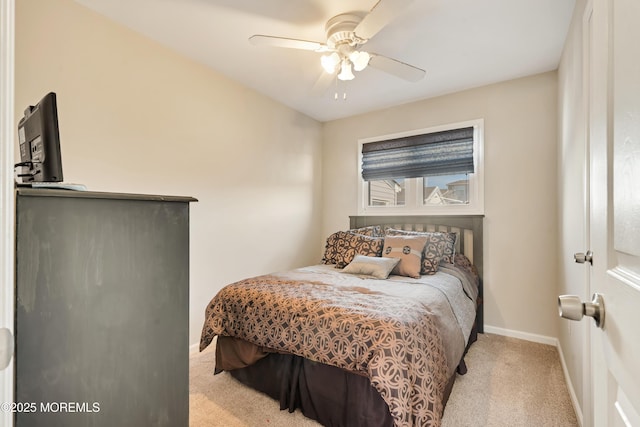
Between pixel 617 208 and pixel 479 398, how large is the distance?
6.31 feet

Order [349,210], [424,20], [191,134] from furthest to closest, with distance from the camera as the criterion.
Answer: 1. [349,210]
2. [191,134]
3. [424,20]

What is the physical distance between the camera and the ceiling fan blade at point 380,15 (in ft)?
4.94

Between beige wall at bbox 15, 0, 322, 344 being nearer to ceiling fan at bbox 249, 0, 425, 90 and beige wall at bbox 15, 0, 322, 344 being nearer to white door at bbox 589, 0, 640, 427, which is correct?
ceiling fan at bbox 249, 0, 425, 90

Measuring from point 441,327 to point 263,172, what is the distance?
238 cm

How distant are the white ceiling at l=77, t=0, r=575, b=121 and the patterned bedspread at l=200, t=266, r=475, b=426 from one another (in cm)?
187

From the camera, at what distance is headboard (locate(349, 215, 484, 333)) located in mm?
3041

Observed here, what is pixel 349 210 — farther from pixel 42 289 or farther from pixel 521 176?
pixel 42 289

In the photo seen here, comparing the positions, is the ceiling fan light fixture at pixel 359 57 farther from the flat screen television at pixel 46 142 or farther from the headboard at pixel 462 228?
the headboard at pixel 462 228

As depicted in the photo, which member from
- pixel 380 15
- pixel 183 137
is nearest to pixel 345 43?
pixel 380 15

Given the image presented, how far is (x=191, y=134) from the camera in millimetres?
2635

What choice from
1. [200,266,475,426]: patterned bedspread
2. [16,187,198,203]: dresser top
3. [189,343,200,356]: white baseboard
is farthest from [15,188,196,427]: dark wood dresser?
[189,343,200,356]: white baseboard

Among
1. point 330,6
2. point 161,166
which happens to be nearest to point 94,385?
point 161,166

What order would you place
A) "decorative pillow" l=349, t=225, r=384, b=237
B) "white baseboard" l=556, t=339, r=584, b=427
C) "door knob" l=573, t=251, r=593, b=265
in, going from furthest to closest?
"decorative pillow" l=349, t=225, r=384, b=237 < "white baseboard" l=556, t=339, r=584, b=427 < "door knob" l=573, t=251, r=593, b=265

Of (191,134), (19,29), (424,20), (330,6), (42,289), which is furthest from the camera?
(191,134)
